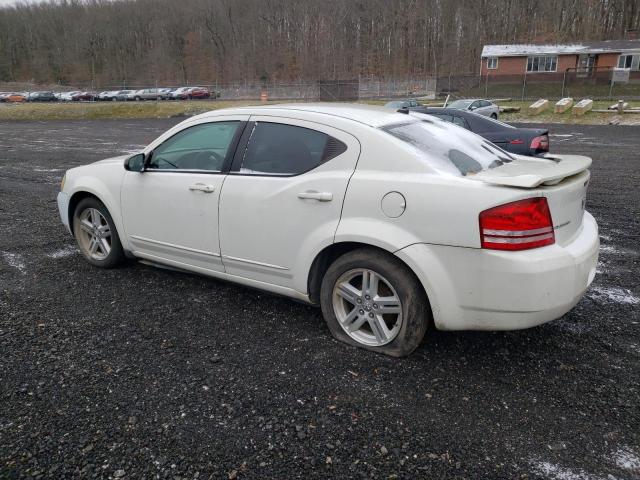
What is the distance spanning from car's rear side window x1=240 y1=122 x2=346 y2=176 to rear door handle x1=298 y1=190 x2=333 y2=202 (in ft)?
0.62

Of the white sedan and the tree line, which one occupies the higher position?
the tree line

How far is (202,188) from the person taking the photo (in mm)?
3891

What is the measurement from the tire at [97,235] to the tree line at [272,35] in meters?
85.3

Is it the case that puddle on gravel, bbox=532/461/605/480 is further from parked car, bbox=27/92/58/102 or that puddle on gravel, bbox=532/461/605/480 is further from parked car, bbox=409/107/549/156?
parked car, bbox=27/92/58/102

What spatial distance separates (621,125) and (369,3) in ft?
299

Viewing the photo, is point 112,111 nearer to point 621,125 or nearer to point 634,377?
point 621,125

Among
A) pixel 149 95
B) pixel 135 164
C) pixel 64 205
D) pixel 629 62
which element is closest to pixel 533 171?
pixel 135 164

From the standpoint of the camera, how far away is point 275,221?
11.6 ft

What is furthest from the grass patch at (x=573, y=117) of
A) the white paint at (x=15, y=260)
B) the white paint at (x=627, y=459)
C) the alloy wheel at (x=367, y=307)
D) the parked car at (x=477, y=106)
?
the white paint at (x=15, y=260)

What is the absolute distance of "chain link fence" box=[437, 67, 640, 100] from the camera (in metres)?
34.1

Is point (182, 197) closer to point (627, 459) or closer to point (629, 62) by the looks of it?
point (627, 459)

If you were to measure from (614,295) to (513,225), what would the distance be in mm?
2139

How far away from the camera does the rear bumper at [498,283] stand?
2.78 metres

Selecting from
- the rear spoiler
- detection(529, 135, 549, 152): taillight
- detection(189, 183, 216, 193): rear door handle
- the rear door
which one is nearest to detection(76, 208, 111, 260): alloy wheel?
detection(189, 183, 216, 193): rear door handle
